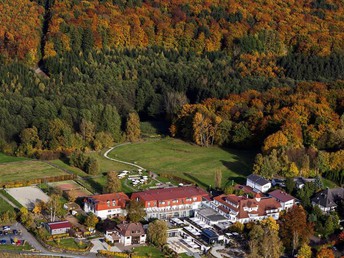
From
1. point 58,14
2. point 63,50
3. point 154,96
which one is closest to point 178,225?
point 154,96

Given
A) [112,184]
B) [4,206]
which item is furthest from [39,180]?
[112,184]

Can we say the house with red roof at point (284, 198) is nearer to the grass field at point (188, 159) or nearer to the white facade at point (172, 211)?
the white facade at point (172, 211)

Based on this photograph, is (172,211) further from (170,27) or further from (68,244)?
(170,27)

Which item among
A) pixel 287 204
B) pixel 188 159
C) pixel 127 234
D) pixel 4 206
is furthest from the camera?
pixel 188 159

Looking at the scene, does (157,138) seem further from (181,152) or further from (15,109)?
(15,109)

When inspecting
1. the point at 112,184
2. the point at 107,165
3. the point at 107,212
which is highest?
the point at 112,184
